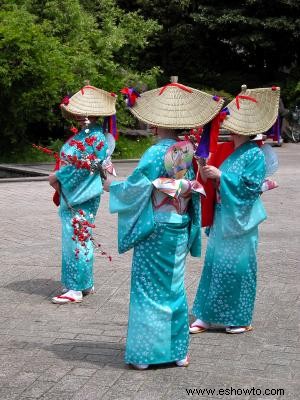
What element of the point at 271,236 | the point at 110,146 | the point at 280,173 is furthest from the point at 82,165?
the point at 280,173

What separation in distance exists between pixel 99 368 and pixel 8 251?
3775 mm

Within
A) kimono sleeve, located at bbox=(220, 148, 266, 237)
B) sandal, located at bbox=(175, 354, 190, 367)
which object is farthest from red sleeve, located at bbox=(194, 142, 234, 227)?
sandal, located at bbox=(175, 354, 190, 367)

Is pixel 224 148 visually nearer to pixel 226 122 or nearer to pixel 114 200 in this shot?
pixel 226 122

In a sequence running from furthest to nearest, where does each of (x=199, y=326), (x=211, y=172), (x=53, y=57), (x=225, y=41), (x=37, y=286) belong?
(x=225, y=41) < (x=53, y=57) < (x=37, y=286) < (x=199, y=326) < (x=211, y=172)

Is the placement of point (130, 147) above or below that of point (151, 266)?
below

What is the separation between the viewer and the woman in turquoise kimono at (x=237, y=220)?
604 cm

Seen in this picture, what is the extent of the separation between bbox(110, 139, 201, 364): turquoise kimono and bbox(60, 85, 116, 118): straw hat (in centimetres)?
168

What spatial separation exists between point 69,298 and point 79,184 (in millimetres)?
946

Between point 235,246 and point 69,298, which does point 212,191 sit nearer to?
point 235,246

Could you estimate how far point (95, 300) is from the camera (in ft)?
23.4

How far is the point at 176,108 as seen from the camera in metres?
5.42

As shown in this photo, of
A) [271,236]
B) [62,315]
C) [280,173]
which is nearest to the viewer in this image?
[62,315]

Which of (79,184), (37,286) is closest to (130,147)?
(37,286)

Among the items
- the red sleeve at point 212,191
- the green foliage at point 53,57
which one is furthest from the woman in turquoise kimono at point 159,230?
the green foliage at point 53,57
